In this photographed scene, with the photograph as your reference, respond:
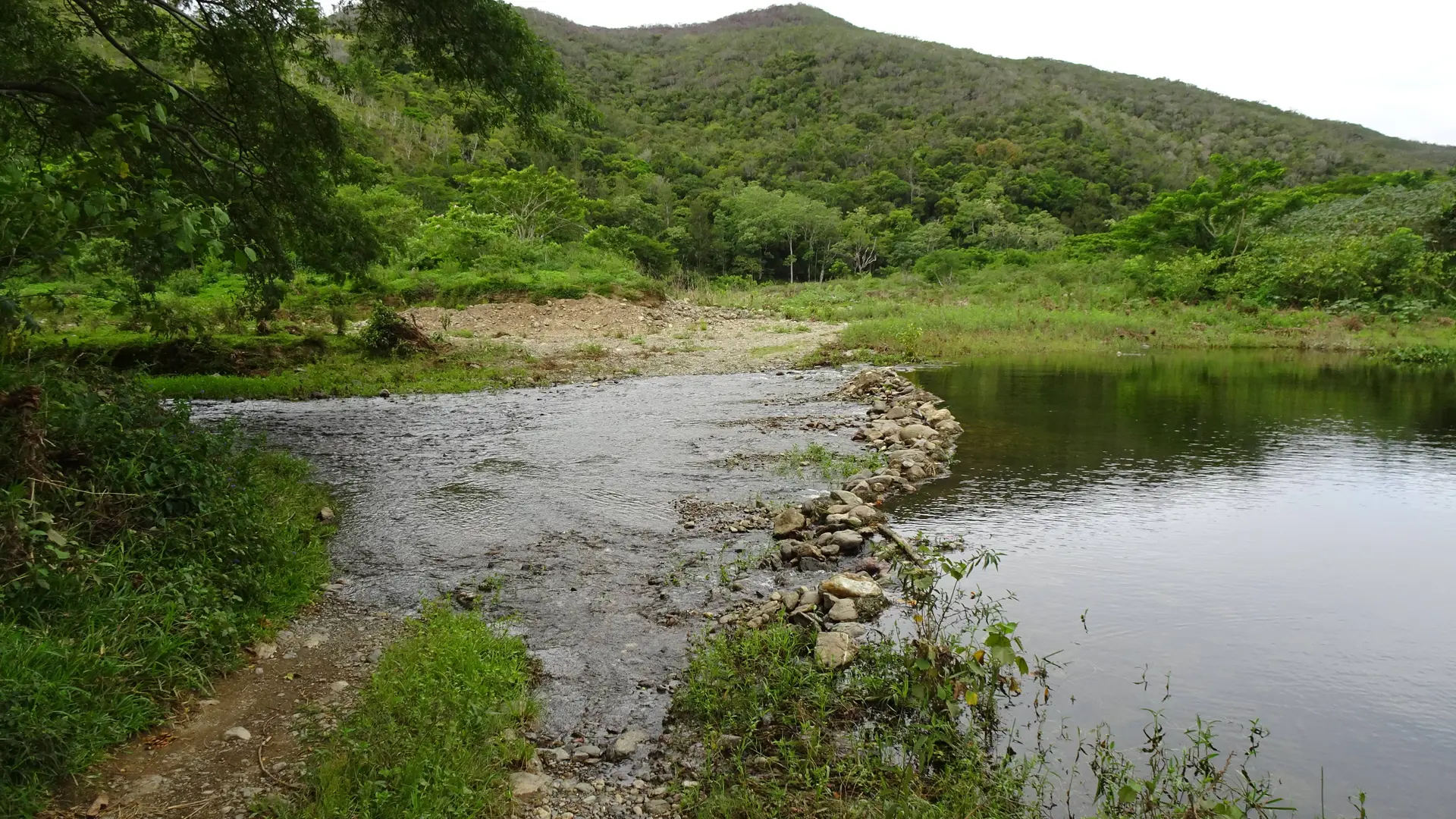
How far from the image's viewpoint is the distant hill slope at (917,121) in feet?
298

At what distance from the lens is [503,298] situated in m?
26.9

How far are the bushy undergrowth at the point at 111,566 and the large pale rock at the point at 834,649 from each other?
3.56m

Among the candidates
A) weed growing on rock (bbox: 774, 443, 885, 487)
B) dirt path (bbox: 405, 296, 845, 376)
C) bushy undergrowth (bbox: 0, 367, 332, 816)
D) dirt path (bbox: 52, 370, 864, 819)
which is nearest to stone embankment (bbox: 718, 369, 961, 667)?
weed growing on rock (bbox: 774, 443, 885, 487)

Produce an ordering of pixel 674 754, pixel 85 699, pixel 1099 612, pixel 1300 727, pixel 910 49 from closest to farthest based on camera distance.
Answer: pixel 85 699 → pixel 674 754 → pixel 1300 727 → pixel 1099 612 → pixel 910 49

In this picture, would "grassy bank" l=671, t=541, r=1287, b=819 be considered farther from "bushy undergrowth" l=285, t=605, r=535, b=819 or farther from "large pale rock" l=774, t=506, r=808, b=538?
"large pale rock" l=774, t=506, r=808, b=538

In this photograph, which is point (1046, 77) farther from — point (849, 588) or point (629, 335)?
point (849, 588)

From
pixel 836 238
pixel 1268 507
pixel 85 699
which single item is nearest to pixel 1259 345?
pixel 1268 507

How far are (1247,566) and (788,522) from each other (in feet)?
14.1

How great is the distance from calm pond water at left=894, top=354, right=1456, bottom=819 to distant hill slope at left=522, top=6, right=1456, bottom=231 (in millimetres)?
73584

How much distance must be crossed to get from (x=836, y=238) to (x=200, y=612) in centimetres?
7064

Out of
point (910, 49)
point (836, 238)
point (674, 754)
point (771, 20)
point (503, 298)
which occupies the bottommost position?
point (674, 754)

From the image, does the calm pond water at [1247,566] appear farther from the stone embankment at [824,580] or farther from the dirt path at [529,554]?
the dirt path at [529,554]

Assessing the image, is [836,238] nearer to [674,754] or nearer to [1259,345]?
[1259,345]

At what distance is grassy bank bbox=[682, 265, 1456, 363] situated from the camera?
25.2 meters
